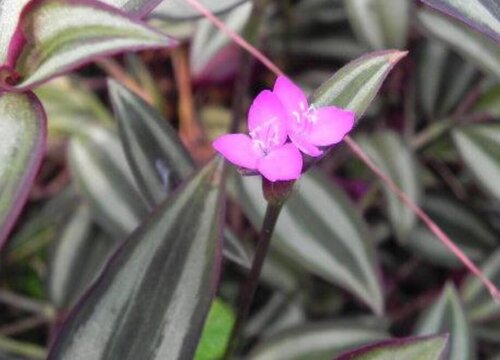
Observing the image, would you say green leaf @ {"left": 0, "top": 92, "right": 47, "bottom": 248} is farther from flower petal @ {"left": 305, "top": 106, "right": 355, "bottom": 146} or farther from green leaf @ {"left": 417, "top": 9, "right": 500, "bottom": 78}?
green leaf @ {"left": 417, "top": 9, "right": 500, "bottom": 78}

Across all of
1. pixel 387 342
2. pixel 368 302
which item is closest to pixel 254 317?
pixel 368 302

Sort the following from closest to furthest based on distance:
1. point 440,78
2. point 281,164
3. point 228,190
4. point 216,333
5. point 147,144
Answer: point 281,164 → point 147,144 → point 216,333 → point 228,190 → point 440,78

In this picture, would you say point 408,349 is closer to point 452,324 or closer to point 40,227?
point 452,324

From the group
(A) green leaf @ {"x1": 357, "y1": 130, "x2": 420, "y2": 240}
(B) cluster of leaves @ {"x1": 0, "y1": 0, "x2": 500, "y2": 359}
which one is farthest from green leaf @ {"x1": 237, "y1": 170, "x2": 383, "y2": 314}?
(A) green leaf @ {"x1": 357, "y1": 130, "x2": 420, "y2": 240}

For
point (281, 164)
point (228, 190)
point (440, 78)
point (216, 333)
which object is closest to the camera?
point (281, 164)

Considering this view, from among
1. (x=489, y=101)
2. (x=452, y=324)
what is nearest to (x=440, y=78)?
(x=489, y=101)

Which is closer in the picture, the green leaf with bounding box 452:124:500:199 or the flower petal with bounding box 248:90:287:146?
the flower petal with bounding box 248:90:287:146
